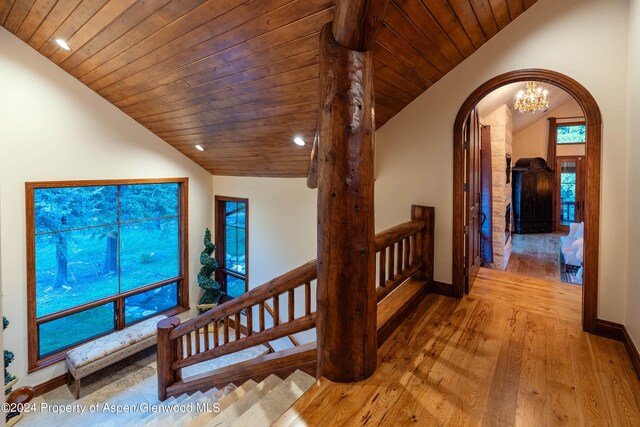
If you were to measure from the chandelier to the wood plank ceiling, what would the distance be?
2602 mm

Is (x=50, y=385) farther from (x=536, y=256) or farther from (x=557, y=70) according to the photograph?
(x=536, y=256)

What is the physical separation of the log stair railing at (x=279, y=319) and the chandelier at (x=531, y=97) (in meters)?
3.04

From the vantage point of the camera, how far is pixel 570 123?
763 cm

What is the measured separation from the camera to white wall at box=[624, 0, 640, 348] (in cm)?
205

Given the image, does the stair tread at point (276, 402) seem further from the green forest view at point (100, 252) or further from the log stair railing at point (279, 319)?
the green forest view at point (100, 252)

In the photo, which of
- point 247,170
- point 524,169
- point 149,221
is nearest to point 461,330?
point 247,170

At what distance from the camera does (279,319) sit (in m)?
2.94

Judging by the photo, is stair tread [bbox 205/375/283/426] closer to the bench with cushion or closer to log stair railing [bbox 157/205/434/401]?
log stair railing [bbox 157/205/434/401]

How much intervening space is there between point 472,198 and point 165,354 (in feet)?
11.6

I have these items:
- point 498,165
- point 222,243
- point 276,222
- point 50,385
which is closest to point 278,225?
point 276,222

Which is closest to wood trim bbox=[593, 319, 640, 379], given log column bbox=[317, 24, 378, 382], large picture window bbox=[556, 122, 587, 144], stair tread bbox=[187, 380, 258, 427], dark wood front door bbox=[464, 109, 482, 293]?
dark wood front door bbox=[464, 109, 482, 293]

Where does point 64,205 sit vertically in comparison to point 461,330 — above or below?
above

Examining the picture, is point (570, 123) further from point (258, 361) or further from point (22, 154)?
point (22, 154)

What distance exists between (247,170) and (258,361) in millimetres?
3796
